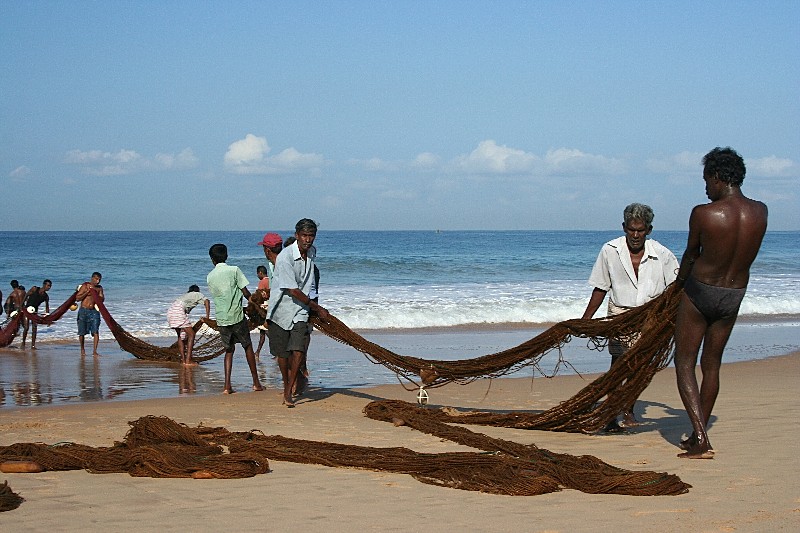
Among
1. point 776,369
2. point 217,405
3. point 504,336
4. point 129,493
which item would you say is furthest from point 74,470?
point 504,336

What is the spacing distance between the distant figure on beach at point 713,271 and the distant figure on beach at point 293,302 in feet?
11.2

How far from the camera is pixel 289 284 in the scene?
26.1ft

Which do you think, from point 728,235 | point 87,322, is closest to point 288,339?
point 728,235

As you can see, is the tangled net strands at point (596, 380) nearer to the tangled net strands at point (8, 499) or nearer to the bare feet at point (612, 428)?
the bare feet at point (612, 428)

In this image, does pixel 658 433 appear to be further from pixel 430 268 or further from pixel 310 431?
pixel 430 268

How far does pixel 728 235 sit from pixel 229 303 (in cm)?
537

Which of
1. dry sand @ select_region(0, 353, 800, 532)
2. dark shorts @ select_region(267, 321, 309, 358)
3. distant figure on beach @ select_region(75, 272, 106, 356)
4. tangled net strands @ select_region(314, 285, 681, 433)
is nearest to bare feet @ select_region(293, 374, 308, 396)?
dark shorts @ select_region(267, 321, 309, 358)

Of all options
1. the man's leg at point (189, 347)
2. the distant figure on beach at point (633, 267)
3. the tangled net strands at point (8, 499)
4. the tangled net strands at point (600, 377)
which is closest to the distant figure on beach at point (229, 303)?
the tangled net strands at point (600, 377)

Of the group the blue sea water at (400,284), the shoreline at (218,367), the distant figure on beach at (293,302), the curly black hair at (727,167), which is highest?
the curly black hair at (727,167)

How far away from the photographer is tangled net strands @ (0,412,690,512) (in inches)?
194

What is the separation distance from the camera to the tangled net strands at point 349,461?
492 centimetres

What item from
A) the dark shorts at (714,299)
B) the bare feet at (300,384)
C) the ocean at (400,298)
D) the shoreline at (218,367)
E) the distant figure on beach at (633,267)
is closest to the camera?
the dark shorts at (714,299)

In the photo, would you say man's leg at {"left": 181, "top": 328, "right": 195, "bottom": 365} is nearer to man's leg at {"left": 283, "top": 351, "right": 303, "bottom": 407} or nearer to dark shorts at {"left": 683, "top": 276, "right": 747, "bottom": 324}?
man's leg at {"left": 283, "top": 351, "right": 303, "bottom": 407}

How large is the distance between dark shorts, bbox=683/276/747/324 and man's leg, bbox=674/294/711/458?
59mm
